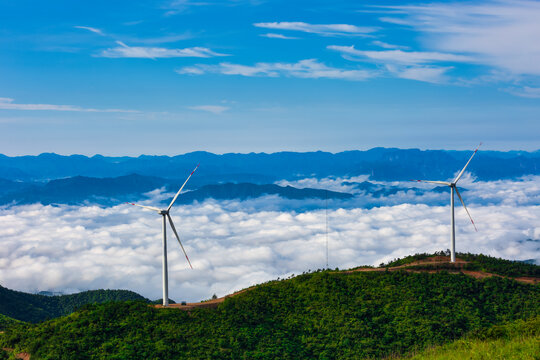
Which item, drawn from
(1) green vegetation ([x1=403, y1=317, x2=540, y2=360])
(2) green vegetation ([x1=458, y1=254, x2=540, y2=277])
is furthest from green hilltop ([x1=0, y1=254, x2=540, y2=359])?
(2) green vegetation ([x1=458, y1=254, x2=540, y2=277])

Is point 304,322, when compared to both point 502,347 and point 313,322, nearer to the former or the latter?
point 313,322

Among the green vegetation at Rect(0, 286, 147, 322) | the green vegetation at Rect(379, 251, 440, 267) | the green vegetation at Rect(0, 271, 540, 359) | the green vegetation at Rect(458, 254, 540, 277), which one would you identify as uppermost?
the green vegetation at Rect(379, 251, 440, 267)

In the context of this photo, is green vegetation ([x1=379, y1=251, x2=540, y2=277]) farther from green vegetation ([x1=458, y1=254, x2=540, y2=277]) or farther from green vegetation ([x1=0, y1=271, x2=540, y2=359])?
green vegetation ([x1=0, y1=271, x2=540, y2=359])

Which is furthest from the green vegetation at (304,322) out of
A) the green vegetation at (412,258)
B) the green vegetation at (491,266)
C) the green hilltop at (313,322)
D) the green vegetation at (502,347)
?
the green vegetation at (412,258)

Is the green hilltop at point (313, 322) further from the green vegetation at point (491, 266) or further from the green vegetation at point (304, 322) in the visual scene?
the green vegetation at point (491, 266)

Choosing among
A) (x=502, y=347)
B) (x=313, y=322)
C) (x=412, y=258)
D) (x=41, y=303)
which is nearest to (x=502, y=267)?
(x=412, y=258)

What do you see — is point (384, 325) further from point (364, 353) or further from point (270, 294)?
point (270, 294)
